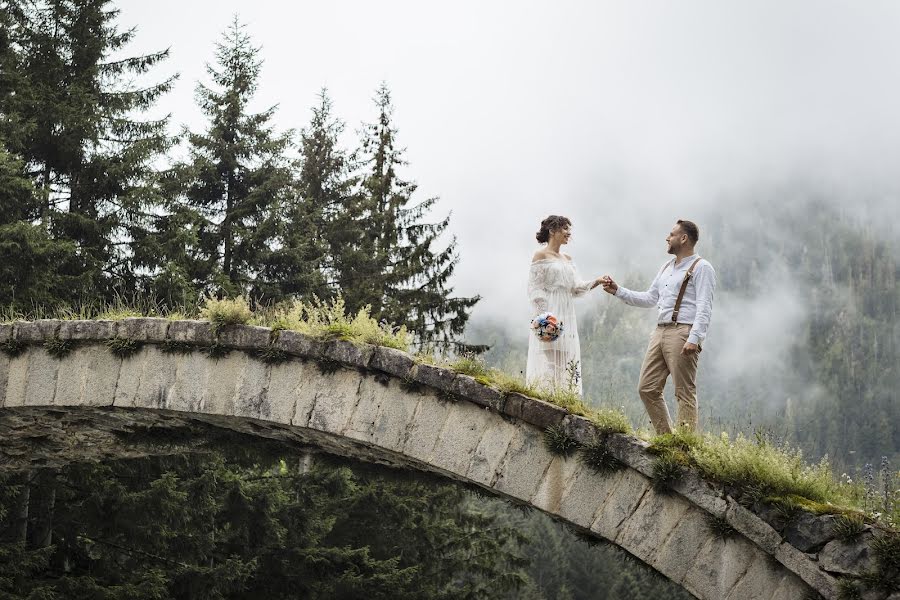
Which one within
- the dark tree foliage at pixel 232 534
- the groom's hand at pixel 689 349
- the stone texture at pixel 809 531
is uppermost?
the groom's hand at pixel 689 349

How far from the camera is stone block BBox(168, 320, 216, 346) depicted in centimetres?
829

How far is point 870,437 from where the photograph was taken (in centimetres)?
14888

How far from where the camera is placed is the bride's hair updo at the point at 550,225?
7.30 meters

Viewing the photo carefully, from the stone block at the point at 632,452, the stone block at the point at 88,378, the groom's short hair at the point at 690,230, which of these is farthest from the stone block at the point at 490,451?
the stone block at the point at 88,378

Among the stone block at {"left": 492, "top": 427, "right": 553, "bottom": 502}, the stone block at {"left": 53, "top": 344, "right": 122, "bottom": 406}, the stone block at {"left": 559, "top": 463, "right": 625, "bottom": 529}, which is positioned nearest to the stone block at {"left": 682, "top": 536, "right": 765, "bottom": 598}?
the stone block at {"left": 559, "top": 463, "right": 625, "bottom": 529}

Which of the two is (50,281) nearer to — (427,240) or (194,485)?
(194,485)

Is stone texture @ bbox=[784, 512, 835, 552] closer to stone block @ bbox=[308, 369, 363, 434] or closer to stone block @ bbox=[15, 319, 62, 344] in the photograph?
stone block @ bbox=[308, 369, 363, 434]

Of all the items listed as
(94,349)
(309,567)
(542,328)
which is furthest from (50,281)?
(542,328)

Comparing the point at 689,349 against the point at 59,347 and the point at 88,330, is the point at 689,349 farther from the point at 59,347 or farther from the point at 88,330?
the point at 59,347

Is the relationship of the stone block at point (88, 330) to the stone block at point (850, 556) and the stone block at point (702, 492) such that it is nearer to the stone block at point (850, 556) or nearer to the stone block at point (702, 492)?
the stone block at point (702, 492)

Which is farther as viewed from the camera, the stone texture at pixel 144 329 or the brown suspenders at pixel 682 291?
the stone texture at pixel 144 329

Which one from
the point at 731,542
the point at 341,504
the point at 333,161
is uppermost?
the point at 333,161

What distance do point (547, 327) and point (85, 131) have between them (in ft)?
38.7

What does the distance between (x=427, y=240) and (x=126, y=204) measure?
7095 millimetres
